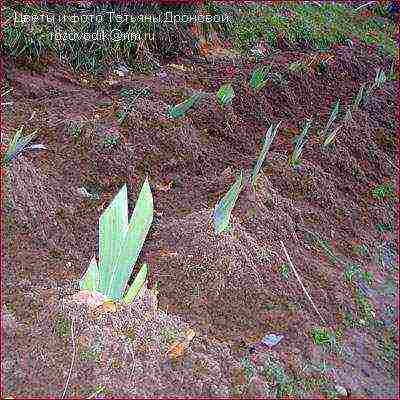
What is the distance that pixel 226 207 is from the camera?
213 cm

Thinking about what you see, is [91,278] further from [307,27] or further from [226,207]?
[307,27]

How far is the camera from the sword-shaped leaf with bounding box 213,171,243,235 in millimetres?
2080

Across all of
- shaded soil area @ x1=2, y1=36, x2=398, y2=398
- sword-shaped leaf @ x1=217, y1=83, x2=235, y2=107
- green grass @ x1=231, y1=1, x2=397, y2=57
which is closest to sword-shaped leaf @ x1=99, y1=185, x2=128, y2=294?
shaded soil area @ x1=2, y1=36, x2=398, y2=398

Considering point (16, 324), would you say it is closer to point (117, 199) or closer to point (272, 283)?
point (117, 199)

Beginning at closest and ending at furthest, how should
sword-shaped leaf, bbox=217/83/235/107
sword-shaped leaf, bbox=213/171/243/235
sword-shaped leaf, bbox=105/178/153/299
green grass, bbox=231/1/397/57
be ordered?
sword-shaped leaf, bbox=105/178/153/299
sword-shaped leaf, bbox=213/171/243/235
sword-shaped leaf, bbox=217/83/235/107
green grass, bbox=231/1/397/57

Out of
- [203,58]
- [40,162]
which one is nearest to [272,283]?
[40,162]

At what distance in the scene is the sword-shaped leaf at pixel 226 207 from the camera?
2.08 m

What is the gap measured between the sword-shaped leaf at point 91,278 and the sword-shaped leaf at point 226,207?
0.53 m

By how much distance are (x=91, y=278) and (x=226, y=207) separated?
0.56m

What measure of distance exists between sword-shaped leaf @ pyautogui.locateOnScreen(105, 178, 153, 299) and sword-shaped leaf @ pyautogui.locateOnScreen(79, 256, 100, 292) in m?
0.04

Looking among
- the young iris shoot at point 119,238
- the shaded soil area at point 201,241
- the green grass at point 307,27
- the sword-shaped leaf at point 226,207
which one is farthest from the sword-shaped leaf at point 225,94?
the young iris shoot at point 119,238

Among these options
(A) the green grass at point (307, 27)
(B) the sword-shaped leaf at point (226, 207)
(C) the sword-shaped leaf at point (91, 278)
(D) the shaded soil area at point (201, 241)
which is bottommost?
→ (A) the green grass at point (307, 27)

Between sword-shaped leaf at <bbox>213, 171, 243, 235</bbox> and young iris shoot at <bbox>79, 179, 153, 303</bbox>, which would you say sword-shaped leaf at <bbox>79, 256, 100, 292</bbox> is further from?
sword-shaped leaf at <bbox>213, 171, 243, 235</bbox>

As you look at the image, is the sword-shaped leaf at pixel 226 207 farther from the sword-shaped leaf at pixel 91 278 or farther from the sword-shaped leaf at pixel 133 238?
the sword-shaped leaf at pixel 91 278
